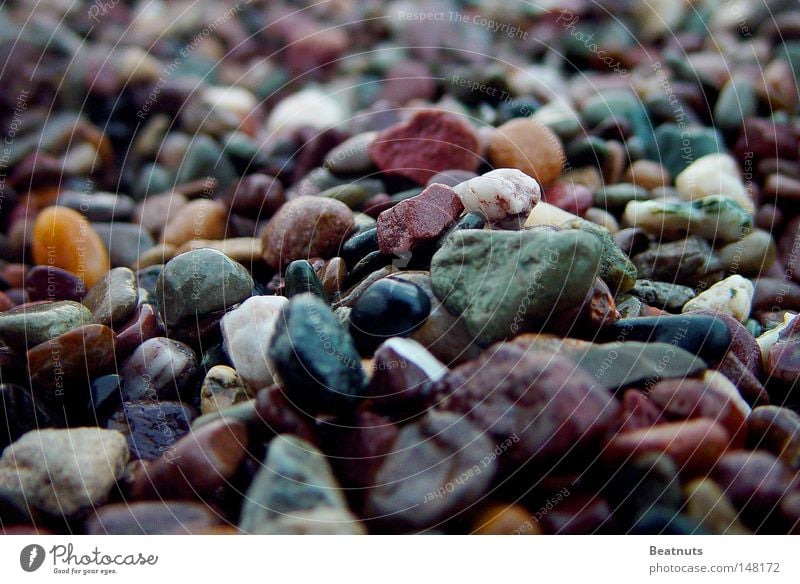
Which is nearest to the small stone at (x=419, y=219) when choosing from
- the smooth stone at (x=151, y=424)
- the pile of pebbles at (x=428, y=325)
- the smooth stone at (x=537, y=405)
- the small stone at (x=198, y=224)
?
the pile of pebbles at (x=428, y=325)

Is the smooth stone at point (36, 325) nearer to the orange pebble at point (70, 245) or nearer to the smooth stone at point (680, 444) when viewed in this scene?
the orange pebble at point (70, 245)

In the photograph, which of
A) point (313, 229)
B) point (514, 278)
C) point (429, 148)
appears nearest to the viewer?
point (514, 278)

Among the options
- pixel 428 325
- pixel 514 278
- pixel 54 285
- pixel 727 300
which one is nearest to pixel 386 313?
pixel 428 325

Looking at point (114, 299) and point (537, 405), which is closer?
point (537, 405)

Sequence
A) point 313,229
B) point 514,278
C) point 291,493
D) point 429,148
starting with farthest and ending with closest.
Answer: point 429,148
point 313,229
point 514,278
point 291,493

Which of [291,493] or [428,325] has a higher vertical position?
[428,325]

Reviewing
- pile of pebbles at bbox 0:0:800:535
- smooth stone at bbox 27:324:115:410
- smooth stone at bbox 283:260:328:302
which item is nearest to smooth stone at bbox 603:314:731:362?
pile of pebbles at bbox 0:0:800:535

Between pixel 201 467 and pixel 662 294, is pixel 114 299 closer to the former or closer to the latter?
pixel 201 467

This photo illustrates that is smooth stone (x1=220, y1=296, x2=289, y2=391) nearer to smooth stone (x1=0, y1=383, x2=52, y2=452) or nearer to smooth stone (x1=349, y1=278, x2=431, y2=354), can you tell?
smooth stone (x1=349, y1=278, x2=431, y2=354)
